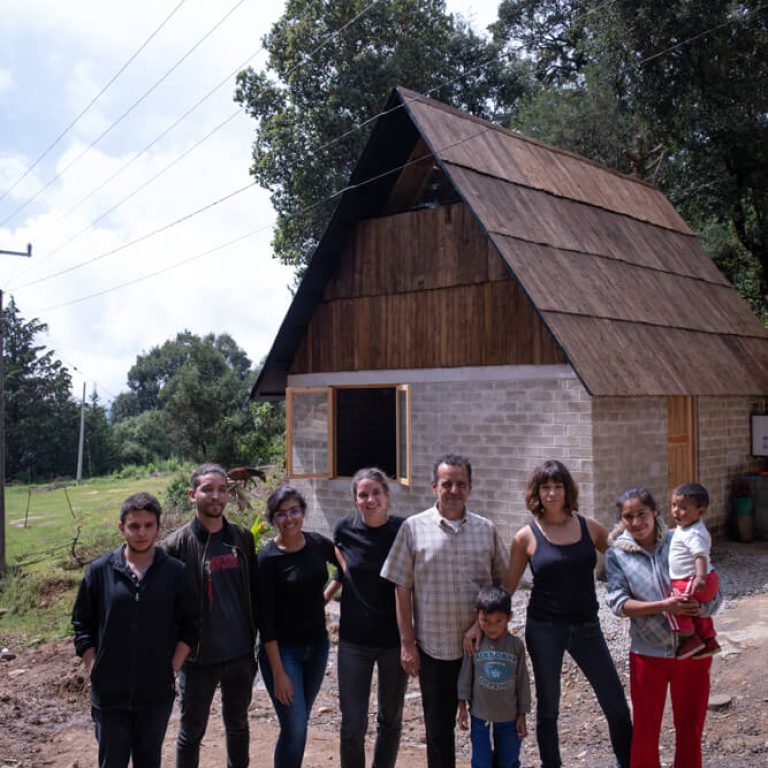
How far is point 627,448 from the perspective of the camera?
912 centimetres

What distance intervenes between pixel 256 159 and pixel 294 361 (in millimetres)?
11788

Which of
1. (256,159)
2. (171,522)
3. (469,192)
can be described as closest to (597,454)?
(469,192)

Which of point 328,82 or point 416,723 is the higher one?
point 328,82

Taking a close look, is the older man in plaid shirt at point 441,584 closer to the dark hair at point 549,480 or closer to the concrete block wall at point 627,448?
the dark hair at point 549,480

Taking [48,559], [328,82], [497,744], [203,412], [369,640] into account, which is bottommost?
[48,559]

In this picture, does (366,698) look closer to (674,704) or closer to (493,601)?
(493,601)

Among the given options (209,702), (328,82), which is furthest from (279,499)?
(328,82)

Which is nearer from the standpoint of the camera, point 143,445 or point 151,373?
point 143,445

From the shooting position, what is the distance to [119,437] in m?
47.2

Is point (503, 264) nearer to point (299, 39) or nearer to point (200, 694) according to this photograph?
point (200, 694)

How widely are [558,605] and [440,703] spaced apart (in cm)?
72

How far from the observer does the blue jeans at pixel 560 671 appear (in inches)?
154

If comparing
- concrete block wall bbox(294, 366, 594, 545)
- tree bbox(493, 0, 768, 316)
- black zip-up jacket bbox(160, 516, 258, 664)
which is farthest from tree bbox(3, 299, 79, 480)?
black zip-up jacket bbox(160, 516, 258, 664)

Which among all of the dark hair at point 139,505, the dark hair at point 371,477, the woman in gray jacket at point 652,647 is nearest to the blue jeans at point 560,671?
the woman in gray jacket at point 652,647
